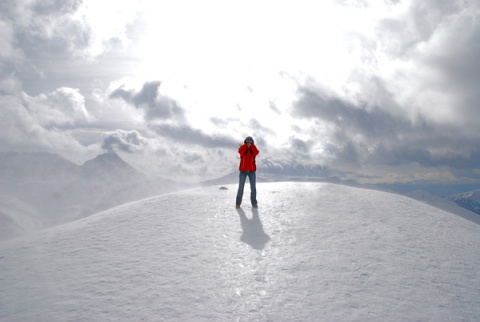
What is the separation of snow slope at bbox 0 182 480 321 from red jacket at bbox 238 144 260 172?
1745mm

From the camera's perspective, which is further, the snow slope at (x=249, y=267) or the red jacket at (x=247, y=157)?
the red jacket at (x=247, y=157)

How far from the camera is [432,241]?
12289 millimetres

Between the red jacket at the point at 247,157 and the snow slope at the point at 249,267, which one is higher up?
the red jacket at the point at 247,157

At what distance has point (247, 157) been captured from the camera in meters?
15.6

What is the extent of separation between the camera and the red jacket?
15562 millimetres

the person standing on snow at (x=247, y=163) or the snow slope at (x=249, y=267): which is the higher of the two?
the person standing on snow at (x=247, y=163)

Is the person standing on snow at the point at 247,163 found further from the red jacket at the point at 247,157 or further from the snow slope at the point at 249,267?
the snow slope at the point at 249,267

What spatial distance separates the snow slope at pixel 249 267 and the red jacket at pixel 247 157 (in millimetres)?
1745

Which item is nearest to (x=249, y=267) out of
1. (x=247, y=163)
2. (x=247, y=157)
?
(x=247, y=163)

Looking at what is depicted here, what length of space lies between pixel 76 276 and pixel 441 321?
28.4 ft

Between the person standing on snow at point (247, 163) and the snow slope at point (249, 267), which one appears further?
the person standing on snow at point (247, 163)

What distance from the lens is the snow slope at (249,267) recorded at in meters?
7.76

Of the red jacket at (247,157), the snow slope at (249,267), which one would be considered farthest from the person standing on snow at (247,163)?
the snow slope at (249,267)

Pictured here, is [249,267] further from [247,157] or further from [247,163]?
[247,157]
